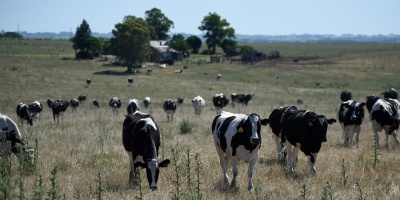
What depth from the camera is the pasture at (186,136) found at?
10344 mm

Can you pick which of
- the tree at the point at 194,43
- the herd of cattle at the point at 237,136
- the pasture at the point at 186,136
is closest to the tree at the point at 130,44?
the pasture at the point at 186,136

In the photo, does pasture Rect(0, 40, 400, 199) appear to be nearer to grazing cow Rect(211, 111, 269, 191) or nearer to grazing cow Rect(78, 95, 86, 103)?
grazing cow Rect(211, 111, 269, 191)

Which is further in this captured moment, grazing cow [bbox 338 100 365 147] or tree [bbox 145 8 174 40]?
tree [bbox 145 8 174 40]

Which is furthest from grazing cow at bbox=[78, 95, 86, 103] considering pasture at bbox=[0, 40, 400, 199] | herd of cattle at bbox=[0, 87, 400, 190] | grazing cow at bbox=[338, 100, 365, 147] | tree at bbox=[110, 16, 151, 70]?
tree at bbox=[110, 16, 151, 70]

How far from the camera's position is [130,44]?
76.8 m

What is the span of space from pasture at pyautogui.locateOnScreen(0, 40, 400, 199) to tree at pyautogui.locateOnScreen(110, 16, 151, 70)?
8.77 feet

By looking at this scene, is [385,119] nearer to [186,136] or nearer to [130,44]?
[186,136]

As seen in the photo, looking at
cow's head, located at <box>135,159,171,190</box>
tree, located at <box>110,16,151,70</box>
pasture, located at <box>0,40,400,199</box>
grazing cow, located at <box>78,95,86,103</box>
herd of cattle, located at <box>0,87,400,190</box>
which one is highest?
tree, located at <box>110,16,151,70</box>

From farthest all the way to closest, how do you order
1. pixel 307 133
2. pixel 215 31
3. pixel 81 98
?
pixel 215 31 → pixel 81 98 → pixel 307 133

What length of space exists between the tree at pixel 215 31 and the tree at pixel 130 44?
1558 inches

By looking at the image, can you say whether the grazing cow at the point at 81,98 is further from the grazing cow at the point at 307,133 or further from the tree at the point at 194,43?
the tree at the point at 194,43

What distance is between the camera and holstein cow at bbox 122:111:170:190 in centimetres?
1065

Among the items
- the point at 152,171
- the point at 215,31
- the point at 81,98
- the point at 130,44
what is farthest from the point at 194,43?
the point at 152,171

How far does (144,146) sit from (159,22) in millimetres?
119479
